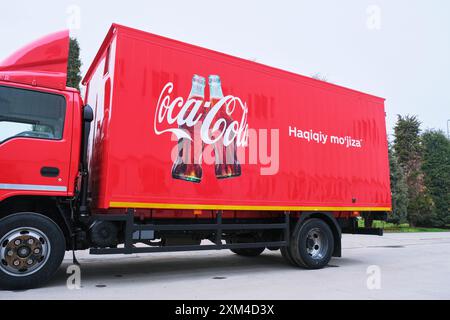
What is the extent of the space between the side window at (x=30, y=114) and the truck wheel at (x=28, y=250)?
114 centimetres

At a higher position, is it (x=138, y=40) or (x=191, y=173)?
(x=138, y=40)

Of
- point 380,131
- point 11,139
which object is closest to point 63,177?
point 11,139

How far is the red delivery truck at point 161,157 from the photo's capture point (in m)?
5.47

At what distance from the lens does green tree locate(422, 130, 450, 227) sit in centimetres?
2927

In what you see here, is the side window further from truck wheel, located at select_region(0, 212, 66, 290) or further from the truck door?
truck wheel, located at select_region(0, 212, 66, 290)

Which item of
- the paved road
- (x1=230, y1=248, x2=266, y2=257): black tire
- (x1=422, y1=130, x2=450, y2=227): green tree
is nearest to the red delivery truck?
the paved road

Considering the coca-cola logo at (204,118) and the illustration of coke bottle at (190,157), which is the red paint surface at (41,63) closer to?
the coca-cola logo at (204,118)

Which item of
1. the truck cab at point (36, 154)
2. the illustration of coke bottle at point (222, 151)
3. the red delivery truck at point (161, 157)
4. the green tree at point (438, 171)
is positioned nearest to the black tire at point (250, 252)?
the red delivery truck at point (161, 157)

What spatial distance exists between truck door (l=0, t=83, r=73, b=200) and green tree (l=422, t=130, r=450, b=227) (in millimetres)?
29341

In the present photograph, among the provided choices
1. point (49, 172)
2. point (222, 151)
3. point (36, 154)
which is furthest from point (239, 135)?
point (36, 154)

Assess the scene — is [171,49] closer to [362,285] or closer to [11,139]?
[11,139]
